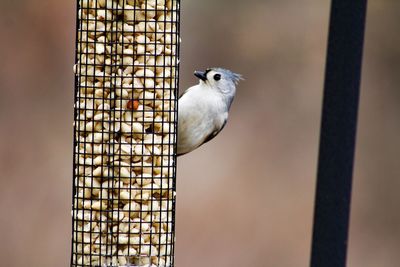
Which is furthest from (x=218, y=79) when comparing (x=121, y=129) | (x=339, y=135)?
(x=339, y=135)

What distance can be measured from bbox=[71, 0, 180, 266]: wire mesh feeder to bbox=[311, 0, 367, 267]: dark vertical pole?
0.97 m

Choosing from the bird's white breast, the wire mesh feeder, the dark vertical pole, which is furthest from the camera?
the bird's white breast

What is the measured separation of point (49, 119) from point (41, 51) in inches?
21.4

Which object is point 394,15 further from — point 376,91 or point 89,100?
point 89,100

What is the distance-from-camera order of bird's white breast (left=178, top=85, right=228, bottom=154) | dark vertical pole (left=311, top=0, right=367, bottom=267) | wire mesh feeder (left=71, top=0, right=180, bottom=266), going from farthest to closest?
bird's white breast (left=178, top=85, right=228, bottom=154) → wire mesh feeder (left=71, top=0, right=180, bottom=266) → dark vertical pole (left=311, top=0, right=367, bottom=267)

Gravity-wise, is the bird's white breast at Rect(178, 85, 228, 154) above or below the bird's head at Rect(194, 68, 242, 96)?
below

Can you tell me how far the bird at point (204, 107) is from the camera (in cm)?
429

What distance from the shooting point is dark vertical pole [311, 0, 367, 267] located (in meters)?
2.93

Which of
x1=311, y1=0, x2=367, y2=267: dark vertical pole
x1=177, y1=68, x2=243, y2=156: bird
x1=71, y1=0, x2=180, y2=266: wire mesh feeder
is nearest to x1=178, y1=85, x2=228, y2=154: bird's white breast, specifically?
x1=177, y1=68, x2=243, y2=156: bird

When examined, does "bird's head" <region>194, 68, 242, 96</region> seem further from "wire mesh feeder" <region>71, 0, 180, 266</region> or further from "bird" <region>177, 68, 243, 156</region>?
"wire mesh feeder" <region>71, 0, 180, 266</region>

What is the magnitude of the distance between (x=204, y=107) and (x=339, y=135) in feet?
4.86

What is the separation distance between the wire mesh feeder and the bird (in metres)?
0.51

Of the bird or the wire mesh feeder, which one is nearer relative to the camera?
the wire mesh feeder

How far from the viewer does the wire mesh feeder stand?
146 inches
